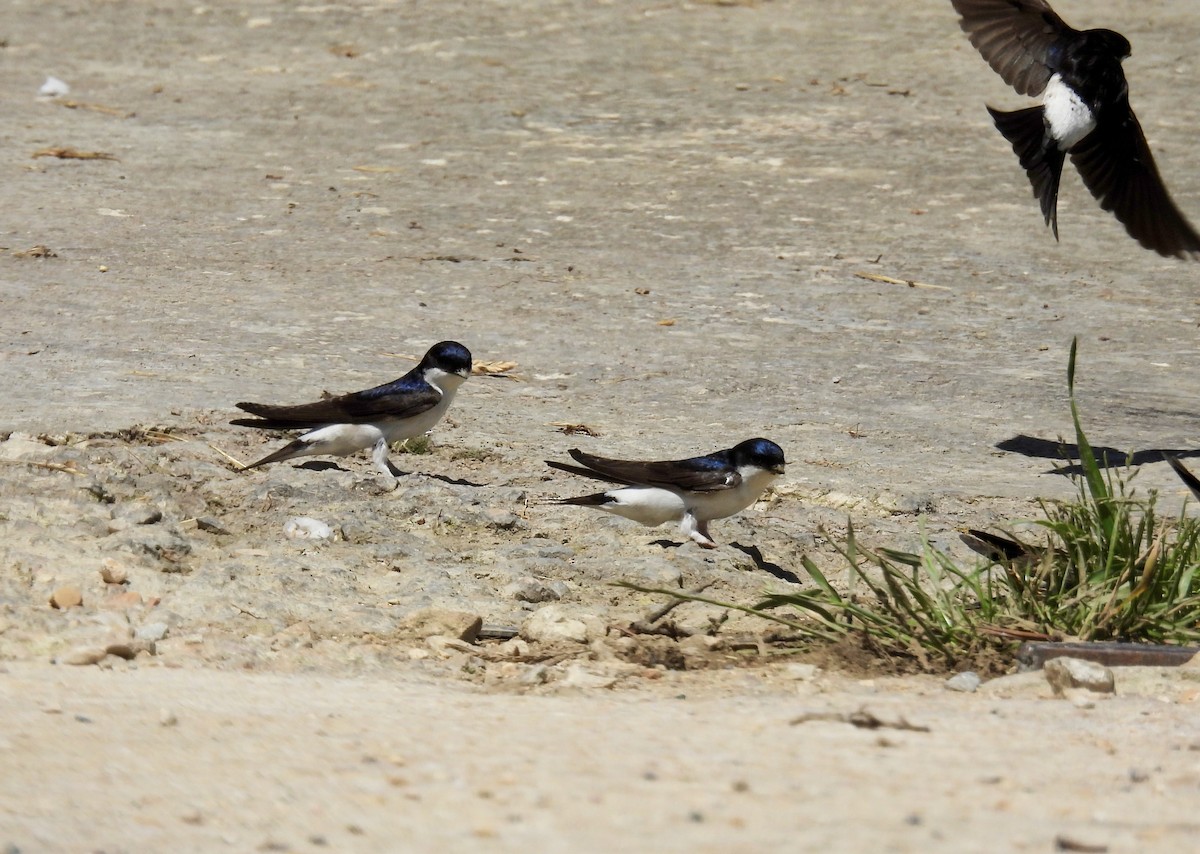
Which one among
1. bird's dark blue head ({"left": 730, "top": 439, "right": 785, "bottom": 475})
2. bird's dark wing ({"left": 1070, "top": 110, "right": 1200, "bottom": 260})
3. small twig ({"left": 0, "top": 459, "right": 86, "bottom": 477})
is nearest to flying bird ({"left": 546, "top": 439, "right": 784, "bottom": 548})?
bird's dark blue head ({"left": 730, "top": 439, "right": 785, "bottom": 475})

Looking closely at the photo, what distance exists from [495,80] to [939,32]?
364 centimetres

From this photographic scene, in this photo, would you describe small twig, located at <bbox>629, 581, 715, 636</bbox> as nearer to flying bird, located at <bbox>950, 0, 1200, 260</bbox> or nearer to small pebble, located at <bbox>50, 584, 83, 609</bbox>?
small pebble, located at <bbox>50, 584, 83, 609</bbox>

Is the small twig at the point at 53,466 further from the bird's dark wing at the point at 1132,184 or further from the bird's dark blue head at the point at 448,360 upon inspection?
the bird's dark wing at the point at 1132,184

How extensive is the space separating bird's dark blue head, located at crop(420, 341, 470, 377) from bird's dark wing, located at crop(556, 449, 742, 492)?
791 mm

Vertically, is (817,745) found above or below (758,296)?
above

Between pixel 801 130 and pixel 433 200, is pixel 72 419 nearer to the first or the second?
pixel 433 200

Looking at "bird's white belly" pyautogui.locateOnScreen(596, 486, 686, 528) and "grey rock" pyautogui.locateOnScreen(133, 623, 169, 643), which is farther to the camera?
"bird's white belly" pyautogui.locateOnScreen(596, 486, 686, 528)

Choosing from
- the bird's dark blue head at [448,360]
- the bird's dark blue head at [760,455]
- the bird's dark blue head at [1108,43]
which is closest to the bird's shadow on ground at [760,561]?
the bird's dark blue head at [760,455]

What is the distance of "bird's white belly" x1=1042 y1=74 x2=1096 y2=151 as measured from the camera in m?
7.23

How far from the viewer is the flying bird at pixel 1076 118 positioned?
7230mm

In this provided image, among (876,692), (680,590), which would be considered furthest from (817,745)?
(680,590)

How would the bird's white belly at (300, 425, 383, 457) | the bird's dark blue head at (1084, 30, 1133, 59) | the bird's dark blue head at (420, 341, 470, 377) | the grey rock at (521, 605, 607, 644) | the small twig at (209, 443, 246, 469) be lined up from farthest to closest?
the bird's dark blue head at (1084, 30, 1133, 59) < the bird's dark blue head at (420, 341, 470, 377) < the bird's white belly at (300, 425, 383, 457) < the small twig at (209, 443, 246, 469) < the grey rock at (521, 605, 607, 644)

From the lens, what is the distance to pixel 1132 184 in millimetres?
7547

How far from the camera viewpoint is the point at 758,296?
8562 millimetres
